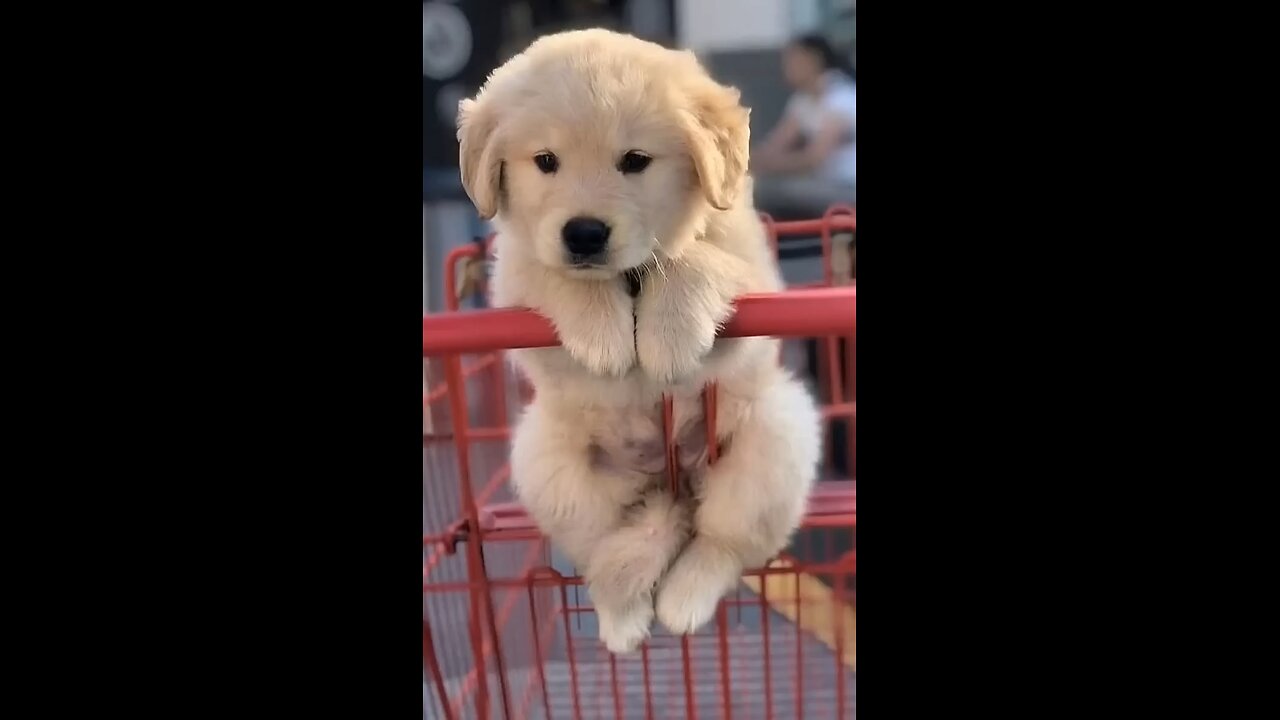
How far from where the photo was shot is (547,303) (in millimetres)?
1354

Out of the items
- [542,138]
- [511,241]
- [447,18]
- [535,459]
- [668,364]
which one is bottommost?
[535,459]

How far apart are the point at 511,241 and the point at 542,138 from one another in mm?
221

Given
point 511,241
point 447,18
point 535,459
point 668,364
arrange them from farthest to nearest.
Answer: point 447,18
point 535,459
point 511,241
point 668,364

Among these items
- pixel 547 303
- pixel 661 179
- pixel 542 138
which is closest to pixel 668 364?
pixel 547 303

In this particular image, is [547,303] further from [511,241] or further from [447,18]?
[447,18]

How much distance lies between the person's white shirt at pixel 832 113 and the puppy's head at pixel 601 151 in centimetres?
52

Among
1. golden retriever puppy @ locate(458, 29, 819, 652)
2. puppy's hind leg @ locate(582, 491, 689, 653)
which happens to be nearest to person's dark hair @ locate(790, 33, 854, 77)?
golden retriever puppy @ locate(458, 29, 819, 652)

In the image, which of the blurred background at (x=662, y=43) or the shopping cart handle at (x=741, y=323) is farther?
the blurred background at (x=662, y=43)

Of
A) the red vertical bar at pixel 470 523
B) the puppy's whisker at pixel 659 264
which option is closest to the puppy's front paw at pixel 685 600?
the red vertical bar at pixel 470 523

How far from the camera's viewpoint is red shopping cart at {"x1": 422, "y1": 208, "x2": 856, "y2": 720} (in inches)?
48.7

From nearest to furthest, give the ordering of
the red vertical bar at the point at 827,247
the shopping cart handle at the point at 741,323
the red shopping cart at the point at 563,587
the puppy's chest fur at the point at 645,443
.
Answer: the shopping cart handle at the point at 741,323
the red shopping cart at the point at 563,587
the puppy's chest fur at the point at 645,443
the red vertical bar at the point at 827,247

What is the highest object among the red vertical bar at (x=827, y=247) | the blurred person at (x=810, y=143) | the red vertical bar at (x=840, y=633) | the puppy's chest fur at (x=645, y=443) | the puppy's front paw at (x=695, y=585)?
the blurred person at (x=810, y=143)

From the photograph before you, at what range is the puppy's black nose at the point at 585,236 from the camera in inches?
51.6

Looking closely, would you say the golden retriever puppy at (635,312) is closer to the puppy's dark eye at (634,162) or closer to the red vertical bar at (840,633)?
the puppy's dark eye at (634,162)
